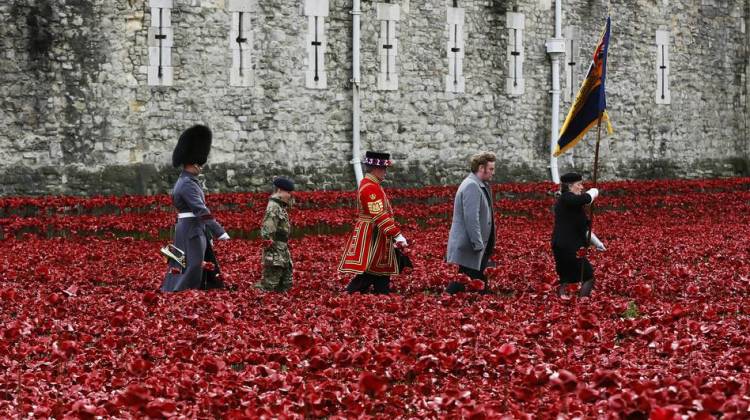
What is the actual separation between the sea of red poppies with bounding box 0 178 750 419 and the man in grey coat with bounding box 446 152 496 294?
1.59 ft

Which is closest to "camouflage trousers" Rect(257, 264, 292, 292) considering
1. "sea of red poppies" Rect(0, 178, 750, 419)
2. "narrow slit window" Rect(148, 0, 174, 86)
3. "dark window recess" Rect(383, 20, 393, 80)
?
"sea of red poppies" Rect(0, 178, 750, 419)

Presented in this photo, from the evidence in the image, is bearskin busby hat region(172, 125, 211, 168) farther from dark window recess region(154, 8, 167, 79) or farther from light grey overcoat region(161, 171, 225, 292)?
dark window recess region(154, 8, 167, 79)

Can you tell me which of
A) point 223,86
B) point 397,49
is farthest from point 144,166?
point 397,49

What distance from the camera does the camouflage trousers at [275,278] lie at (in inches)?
358

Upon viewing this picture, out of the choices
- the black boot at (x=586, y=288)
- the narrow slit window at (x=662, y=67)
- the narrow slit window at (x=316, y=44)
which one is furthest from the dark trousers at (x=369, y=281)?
the narrow slit window at (x=662, y=67)

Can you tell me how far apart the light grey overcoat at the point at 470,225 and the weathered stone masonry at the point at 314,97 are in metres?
9.25

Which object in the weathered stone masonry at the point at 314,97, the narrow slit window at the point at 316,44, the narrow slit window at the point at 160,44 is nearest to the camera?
the weathered stone masonry at the point at 314,97

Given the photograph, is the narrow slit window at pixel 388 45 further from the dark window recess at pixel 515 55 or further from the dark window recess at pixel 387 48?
the dark window recess at pixel 515 55

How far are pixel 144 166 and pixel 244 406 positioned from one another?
518 inches

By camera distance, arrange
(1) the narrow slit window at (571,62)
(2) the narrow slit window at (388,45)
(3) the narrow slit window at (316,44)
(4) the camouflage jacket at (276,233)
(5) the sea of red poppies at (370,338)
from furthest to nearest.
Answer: (1) the narrow slit window at (571,62) → (2) the narrow slit window at (388,45) → (3) the narrow slit window at (316,44) → (4) the camouflage jacket at (276,233) → (5) the sea of red poppies at (370,338)

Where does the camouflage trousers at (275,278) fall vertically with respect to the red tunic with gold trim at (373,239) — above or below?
below

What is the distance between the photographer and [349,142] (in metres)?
19.0

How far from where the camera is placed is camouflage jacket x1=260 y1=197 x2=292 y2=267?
9078 millimetres

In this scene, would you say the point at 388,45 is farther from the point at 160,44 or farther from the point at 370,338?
the point at 370,338
